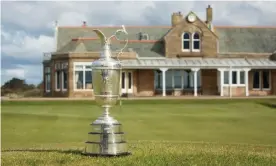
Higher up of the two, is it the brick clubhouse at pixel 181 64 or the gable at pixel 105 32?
the gable at pixel 105 32

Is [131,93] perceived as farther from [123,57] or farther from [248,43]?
[248,43]

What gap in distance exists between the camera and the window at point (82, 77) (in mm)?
44656

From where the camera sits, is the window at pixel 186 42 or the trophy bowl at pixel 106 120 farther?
the window at pixel 186 42

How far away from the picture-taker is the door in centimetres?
4531

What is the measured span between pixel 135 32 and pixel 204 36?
6.72 metres

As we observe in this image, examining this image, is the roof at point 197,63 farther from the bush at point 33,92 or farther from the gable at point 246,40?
the bush at point 33,92

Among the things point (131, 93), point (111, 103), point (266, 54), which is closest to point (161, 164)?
point (111, 103)

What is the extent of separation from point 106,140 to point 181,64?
3388 centimetres

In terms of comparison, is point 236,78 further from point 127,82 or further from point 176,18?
point 127,82

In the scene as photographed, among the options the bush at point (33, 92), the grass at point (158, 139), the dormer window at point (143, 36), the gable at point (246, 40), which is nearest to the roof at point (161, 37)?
the gable at point (246, 40)

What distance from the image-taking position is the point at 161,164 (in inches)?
422

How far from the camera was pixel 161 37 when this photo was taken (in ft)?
166

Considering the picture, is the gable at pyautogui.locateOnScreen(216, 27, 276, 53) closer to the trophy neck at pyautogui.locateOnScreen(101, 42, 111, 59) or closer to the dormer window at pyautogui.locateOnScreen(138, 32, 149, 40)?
the dormer window at pyautogui.locateOnScreen(138, 32, 149, 40)

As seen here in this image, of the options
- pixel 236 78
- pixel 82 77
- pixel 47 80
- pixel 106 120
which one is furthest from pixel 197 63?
pixel 106 120
